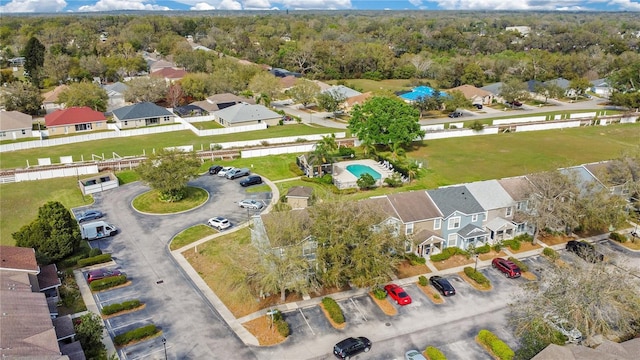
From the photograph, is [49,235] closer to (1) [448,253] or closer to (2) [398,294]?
(2) [398,294]

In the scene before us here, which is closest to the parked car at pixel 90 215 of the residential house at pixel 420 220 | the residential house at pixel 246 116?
the residential house at pixel 420 220

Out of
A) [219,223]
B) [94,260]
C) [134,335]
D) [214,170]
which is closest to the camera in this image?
[134,335]

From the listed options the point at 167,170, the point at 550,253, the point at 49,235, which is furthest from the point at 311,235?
the point at 167,170

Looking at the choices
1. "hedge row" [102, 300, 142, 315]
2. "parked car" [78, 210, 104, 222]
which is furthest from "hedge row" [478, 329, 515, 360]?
"parked car" [78, 210, 104, 222]

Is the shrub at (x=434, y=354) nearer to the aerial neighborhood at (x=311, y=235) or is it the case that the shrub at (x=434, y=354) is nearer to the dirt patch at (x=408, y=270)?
the aerial neighborhood at (x=311, y=235)

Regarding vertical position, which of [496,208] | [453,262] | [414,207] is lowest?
[453,262]

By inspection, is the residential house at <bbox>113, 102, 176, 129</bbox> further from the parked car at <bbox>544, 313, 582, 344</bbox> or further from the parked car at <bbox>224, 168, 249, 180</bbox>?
the parked car at <bbox>544, 313, 582, 344</bbox>
